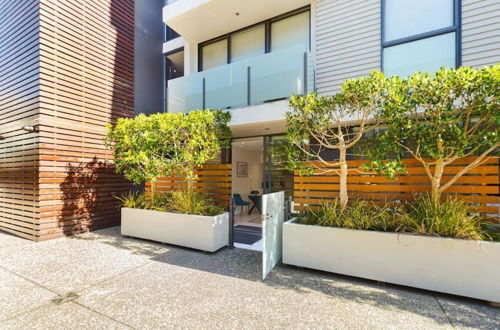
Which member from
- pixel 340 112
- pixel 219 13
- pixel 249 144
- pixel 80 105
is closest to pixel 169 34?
pixel 219 13

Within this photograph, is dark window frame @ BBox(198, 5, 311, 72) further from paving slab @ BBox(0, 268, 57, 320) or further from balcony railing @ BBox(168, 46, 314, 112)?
paving slab @ BBox(0, 268, 57, 320)

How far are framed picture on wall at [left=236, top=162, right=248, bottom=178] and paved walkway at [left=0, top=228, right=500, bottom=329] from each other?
509 centimetres

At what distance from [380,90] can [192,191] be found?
4.33 m

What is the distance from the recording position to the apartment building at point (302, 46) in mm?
5164

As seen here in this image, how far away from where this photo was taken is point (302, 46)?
220 inches

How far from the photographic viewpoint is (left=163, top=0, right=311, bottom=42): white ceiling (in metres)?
6.91

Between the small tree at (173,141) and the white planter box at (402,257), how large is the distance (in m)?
2.50

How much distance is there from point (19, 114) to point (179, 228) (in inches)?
208

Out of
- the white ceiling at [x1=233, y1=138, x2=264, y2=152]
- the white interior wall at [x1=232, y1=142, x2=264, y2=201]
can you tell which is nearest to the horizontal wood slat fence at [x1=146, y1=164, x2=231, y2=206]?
the white ceiling at [x1=233, y1=138, x2=264, y2=152]

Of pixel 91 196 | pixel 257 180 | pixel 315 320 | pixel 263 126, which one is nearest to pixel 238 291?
pixel 315 320

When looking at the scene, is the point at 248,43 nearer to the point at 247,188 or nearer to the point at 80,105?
the point at 80,105

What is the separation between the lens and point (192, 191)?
5.75 m

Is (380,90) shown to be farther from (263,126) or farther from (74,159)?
(74,159)

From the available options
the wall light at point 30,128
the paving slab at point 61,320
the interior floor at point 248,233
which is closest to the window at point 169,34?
the wall light at point 30,128
